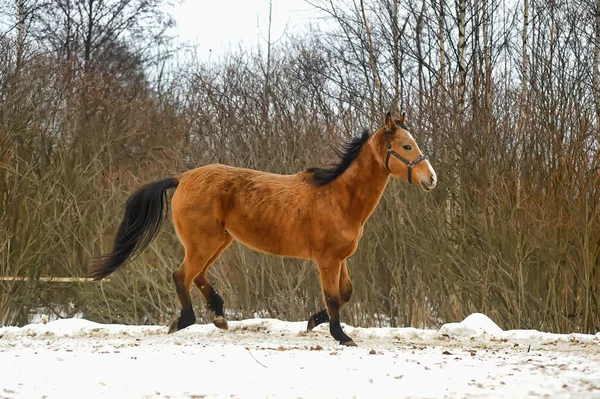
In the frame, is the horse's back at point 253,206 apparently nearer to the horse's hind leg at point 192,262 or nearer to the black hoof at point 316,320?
the horse's hind leg at point 192,262

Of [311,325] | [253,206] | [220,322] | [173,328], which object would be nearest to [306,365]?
[311,325]

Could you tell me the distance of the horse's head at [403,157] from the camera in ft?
23.8

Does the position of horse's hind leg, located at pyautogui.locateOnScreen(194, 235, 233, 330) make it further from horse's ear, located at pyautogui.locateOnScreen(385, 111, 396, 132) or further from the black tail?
horse's ear, located at pyautogui.locateOnScreen(385, 111, 396, 132)

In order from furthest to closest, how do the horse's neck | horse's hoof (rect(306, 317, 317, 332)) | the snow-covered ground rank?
horse's hoof (rect(306, 317, 317, 332))
the horse's neck
the snow-covered ground

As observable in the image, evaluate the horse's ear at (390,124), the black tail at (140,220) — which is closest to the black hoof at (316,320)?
→ the black tail at (140,220)

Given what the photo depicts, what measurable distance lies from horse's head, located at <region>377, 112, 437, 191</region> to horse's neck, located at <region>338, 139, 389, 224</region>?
14cm

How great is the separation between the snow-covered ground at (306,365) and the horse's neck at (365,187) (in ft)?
4.29

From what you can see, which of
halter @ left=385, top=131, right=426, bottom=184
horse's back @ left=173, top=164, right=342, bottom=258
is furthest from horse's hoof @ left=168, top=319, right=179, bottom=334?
halter @ left=385, top=131, right=426, bottom=184

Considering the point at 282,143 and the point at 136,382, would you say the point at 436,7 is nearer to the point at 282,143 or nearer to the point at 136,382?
the point at 282,143

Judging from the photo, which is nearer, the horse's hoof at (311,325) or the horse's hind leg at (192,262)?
the horse's hind leg at (192,262)

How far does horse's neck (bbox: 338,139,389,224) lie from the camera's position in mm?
7605

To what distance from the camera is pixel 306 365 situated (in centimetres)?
598

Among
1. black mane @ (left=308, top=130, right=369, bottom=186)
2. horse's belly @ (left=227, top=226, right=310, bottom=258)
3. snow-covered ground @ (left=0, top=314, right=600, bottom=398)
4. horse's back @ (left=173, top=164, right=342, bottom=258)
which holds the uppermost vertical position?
black mane @ (left=308, top=130, right=369, bottom=186)

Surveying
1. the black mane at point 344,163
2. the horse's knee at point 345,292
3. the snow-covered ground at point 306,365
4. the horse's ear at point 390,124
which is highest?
the horse's ear at point 390,124
